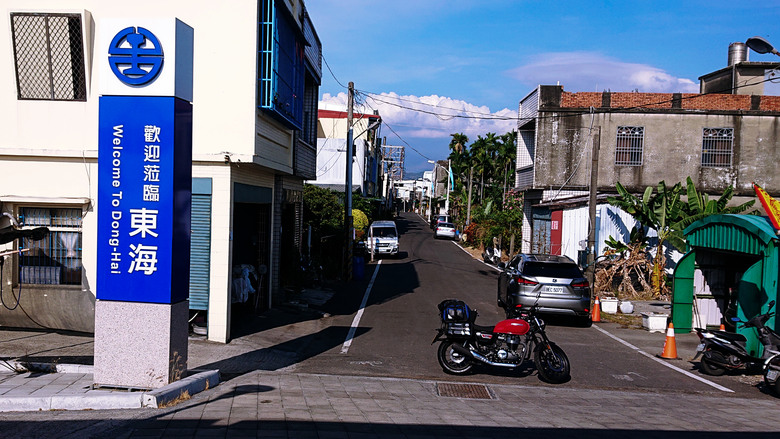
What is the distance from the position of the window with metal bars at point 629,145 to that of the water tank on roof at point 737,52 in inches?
331

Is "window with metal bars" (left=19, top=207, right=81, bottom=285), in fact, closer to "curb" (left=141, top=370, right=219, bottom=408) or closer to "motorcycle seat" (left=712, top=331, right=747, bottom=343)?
"curb" (left=141, top=370, right=219, bottom=408)

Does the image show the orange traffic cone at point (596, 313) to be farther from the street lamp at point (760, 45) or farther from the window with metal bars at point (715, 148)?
the window with metal bars at point (715, 148)

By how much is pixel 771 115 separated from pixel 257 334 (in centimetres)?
2540

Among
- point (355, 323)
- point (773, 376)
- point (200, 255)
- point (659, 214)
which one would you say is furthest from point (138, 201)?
point (659, 214)

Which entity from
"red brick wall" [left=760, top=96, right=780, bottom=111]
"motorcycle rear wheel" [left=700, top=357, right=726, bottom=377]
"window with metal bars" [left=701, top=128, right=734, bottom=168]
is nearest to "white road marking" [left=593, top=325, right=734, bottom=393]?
"motorcycle rear wheel" [left=700, top=357, right=726, bottom=377]

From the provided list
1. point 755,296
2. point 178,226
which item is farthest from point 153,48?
point 755,296

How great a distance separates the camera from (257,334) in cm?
1258

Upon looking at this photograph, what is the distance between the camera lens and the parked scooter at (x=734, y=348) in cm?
998

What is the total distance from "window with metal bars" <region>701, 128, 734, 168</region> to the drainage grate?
903 inches

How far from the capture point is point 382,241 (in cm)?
3359

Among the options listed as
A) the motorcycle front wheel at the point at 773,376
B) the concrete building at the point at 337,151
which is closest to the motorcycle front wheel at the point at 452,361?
the motorcycle front wheel at the point at 773,376

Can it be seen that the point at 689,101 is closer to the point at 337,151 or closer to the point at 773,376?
the point at 773,376

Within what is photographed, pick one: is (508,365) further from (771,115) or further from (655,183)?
(771,115)

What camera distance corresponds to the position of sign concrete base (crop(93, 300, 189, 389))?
7.41 m
